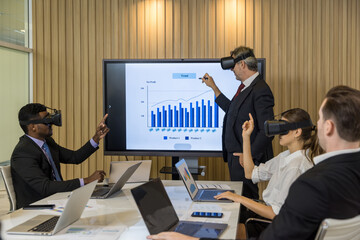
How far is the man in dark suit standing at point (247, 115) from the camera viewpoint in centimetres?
379

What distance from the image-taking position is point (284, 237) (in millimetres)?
1683

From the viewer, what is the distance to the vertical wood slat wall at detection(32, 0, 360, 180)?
4984 millimetres

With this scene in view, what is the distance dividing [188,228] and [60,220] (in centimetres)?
63

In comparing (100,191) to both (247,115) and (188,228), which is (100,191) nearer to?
(188,228)

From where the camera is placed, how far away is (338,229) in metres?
1.63

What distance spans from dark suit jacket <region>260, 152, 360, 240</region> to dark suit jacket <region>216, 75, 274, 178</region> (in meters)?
2.00

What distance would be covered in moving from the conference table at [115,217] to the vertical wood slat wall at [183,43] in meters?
2.35

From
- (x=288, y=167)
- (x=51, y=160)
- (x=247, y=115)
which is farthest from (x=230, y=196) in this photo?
(x=51, y=160)

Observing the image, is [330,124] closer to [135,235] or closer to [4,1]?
[135,235]

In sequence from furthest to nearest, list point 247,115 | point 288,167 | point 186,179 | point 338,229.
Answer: point 247,115 → point 186,179 → point 288,167 → point 338,229

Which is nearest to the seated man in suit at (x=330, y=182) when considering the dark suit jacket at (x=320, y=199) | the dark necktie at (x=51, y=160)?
the dark suit jacket at (x=320, y=199)

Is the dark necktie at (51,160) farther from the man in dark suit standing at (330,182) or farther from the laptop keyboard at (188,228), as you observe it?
the man in dark suit standing at (330,182)

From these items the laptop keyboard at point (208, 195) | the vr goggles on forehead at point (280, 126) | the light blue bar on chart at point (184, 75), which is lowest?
the laptop keyboard at point (208, 195)

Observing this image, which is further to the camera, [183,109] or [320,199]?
[183,109]
